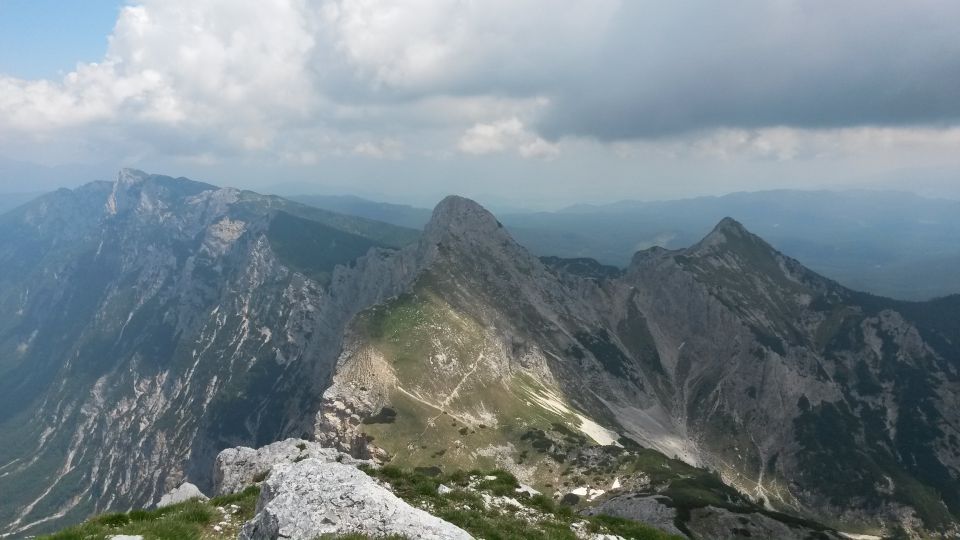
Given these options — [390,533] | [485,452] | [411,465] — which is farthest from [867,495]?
[390,533]

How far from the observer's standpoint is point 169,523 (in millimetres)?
19547

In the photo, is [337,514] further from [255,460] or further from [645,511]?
[645,511]

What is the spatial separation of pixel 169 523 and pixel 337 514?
7.76 m

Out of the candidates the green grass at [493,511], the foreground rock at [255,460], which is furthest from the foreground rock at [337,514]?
A: the foreground rock at [255,460]

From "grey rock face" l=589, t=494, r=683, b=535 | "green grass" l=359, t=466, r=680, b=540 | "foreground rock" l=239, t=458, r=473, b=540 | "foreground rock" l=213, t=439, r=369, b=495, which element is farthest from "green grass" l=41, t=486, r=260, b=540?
"grey rock face" l=589, t=494, r=683, b=535

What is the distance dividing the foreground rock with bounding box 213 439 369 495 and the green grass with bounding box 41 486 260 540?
63.1 ft

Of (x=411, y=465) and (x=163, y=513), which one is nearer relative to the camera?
(x=163, y=513)

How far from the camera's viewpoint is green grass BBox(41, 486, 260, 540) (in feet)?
57.7

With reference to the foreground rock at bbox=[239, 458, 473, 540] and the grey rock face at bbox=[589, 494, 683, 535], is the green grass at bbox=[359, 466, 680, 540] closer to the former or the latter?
the foreground rock at bbox=[239, 458, 473, 540]

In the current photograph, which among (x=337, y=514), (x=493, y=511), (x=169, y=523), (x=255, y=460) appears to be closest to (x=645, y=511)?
(x=255, y=460)

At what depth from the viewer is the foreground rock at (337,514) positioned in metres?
16.1

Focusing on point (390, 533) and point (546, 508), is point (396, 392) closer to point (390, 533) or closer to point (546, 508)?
point (546, 508)

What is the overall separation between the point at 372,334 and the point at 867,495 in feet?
647

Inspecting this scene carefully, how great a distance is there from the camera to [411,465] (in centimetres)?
12875
